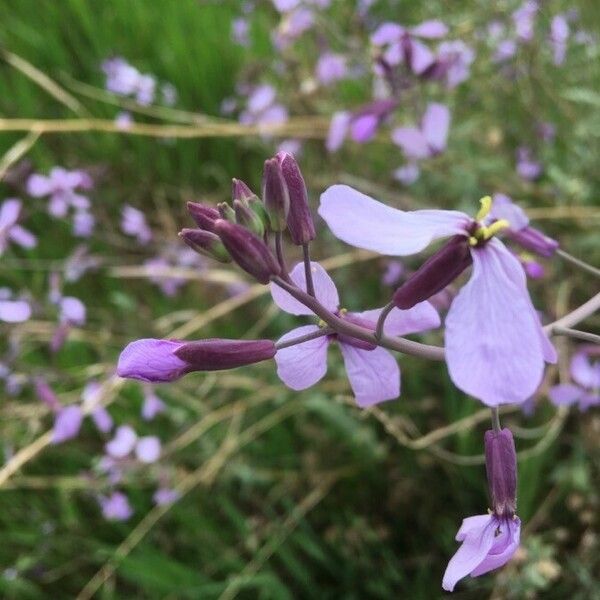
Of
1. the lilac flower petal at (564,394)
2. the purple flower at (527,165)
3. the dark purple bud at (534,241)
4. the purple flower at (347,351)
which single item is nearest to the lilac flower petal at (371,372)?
the purple flower at (347,351)

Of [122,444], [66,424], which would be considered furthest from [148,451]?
[66,424]

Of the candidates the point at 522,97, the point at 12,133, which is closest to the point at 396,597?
the point at 522,97

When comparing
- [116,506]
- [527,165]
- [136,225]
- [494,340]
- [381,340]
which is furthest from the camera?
[136,225]

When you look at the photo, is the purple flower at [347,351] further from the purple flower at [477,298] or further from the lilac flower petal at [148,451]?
the lilac flower petal at [148,451]

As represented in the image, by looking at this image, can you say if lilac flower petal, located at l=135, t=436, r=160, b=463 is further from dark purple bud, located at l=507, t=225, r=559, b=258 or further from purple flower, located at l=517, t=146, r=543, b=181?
purple flower, located at l=517, t=146, r=543, b=181

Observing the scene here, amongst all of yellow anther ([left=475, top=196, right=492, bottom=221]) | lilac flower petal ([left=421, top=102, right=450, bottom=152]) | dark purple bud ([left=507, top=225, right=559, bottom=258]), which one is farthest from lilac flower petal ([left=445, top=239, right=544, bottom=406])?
lilac flower petal ([left=421, top=102, right=450, bottom=152])

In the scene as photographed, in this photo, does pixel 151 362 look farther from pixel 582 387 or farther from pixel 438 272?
pixel 582 387
